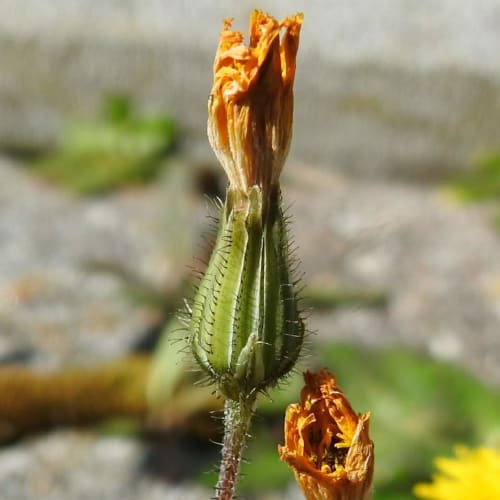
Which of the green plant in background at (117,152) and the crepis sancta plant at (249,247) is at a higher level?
the green plant in background at (117,152)

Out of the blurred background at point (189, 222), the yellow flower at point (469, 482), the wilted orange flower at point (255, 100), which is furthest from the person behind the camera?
the blurred background at point (189, 222)

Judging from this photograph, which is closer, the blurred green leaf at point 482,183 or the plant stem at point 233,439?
the plant stem at point 233,439

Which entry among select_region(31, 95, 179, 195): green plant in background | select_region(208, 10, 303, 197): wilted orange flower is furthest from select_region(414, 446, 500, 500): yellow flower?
select_region(31, 95, 179, 195): green plant in background

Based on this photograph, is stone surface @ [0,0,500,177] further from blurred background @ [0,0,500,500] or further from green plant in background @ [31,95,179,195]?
green plant in background @ [31,95,179,195]

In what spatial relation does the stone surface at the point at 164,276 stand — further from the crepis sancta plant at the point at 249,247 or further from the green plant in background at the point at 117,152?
the crepis sancta plant at the point at 249,247

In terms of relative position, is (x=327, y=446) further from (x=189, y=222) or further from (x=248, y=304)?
(x=189, y=222)

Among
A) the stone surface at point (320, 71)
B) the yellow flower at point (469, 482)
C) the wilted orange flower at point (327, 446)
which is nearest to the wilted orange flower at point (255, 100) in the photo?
the wilted orange flower at point (327, 446)

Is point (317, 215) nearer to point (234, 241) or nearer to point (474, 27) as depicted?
point (474, 27)

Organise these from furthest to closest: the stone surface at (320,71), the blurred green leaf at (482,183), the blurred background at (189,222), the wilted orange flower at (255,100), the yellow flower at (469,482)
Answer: the stone surface at (320,71)
the blurred green leaf at (482,183)
the blurred background at (189,222)
the yellow flower at (469,482)
the wilted orange flower at (255,100)
